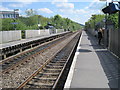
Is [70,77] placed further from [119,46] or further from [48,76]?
[119,46]

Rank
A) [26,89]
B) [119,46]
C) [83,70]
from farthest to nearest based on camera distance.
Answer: [119,46] < [83,70] < [26,89]

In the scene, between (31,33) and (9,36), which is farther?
(31,33)

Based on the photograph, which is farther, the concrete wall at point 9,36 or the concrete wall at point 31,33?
the concrete wall at point 31,33

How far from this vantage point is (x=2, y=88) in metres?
7.70

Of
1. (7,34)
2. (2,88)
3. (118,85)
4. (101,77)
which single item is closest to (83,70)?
(101,77)

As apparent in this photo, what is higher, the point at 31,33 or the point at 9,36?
the point at 31,33

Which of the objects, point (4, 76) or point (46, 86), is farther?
point (4, 76)

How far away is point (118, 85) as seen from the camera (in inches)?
261

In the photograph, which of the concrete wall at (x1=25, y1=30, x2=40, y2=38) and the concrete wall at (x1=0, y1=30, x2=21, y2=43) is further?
the concrete wall at (x1=25, y1=30, x2=40, y2=38)

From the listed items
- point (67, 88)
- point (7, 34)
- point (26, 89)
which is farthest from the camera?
point (7, 34)

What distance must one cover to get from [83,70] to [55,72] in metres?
1.73

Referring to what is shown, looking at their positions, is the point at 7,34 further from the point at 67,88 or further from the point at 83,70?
the point at 67,88

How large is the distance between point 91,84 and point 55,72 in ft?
12.2

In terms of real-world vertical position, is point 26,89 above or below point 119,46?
below
